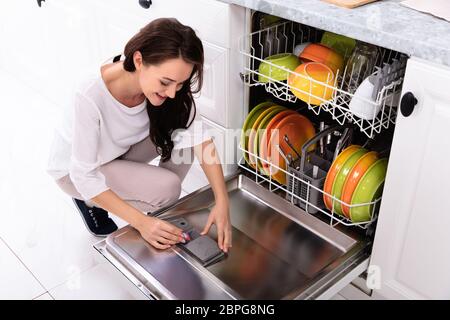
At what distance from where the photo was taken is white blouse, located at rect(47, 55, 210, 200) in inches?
53.7

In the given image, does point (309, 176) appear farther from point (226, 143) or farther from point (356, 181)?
point (226, 143)

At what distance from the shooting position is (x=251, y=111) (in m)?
1.61

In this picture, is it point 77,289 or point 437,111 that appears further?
point 77,289

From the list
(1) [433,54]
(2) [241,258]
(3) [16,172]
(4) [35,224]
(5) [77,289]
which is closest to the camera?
(1) [433,54]

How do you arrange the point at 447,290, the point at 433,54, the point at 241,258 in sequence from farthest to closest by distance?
the point at 241,258
the point at 447,290
the point at 433,54

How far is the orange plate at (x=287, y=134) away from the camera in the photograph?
1.54m

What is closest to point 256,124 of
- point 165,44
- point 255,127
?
point 255,127

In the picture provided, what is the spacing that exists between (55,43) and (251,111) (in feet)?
4.06

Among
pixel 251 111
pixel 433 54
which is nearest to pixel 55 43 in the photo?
pixel 251 111

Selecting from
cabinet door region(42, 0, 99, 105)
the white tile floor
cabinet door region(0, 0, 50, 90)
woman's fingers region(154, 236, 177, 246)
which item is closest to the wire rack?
woman's fingers region(154, 236, 177, 246)

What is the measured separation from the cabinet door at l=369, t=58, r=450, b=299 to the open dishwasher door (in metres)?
0.09

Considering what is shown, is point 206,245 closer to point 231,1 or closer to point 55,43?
point 231,1

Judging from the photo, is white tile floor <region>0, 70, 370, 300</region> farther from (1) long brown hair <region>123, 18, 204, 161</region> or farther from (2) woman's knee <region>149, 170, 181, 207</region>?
(1) long brown hair <region>123, 18, 204, 161</region>

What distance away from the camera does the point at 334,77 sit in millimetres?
1381
